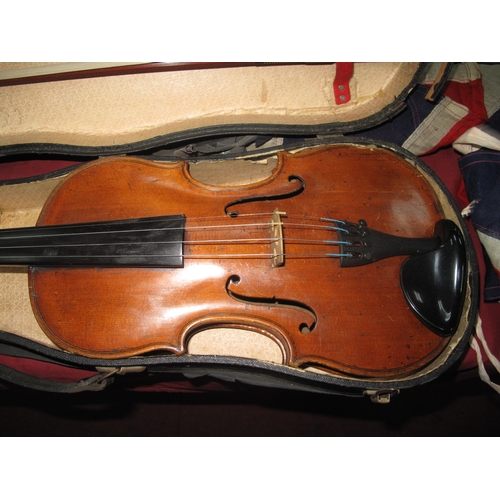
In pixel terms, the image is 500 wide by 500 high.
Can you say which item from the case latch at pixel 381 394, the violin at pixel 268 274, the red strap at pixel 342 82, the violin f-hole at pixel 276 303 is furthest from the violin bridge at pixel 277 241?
the red strap at pixel 342 82

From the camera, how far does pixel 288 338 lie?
1.14 m

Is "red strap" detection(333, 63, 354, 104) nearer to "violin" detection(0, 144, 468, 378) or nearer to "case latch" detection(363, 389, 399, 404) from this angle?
"violin" detection(0, 144, 468, 378)

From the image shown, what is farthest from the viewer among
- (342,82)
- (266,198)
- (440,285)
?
(342,82)

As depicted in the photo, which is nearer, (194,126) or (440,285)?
(440,285)

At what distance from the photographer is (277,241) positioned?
117cm

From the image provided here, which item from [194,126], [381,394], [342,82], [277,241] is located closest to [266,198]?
[277,241]

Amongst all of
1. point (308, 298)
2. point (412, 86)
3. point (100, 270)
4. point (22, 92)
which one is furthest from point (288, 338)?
point (22, 92)

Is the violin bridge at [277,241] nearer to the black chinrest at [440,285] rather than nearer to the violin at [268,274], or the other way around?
the violin at [268,274]

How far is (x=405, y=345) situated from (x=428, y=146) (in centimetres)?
104

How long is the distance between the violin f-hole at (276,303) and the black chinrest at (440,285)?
0.34m

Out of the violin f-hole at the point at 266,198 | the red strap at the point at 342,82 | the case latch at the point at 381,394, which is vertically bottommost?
the case latch at the point at 381,394

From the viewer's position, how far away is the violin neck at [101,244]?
1.17 metres

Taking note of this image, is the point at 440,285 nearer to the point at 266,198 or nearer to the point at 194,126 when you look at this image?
the point at 266,198

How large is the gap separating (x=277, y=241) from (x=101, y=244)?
0.62 metres
